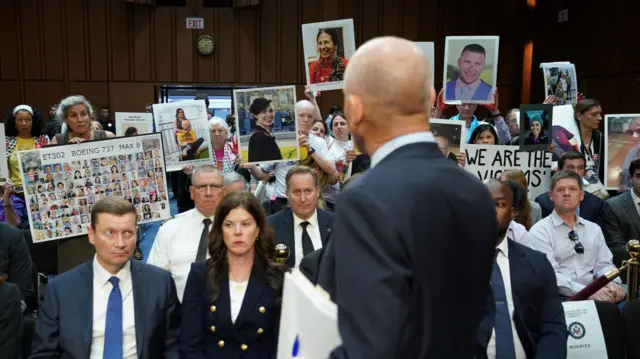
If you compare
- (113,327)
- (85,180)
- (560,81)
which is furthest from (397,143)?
(560,81)

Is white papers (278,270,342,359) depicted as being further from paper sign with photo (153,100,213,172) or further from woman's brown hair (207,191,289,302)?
paper sign with photo (153,100,213,172)

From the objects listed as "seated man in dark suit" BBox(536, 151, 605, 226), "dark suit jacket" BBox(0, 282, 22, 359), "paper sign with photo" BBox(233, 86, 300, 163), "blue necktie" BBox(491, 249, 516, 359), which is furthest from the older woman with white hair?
"seated man in dark suit" BBox(536, 151, 605, 226)

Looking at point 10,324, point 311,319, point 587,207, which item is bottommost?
point 10,324

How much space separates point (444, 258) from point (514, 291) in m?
1.56

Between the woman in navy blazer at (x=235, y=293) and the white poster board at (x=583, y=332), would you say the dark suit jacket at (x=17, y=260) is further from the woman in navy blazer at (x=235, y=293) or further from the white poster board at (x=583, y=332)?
the white poster board at (x=583, y=332)

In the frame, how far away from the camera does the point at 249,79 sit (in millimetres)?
12695

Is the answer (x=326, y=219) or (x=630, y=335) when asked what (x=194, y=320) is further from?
(x=630, y=335)

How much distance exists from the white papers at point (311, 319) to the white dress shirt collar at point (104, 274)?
1442mm

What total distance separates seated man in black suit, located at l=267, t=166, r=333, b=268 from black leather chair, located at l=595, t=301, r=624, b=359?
4.95 ft

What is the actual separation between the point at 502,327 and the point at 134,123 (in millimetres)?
4800

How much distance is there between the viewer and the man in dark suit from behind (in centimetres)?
103

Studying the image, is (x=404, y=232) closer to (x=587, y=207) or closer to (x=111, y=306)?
(x=111, y=306)

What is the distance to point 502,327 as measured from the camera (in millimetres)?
2453

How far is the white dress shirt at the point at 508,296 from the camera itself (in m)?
2.46
